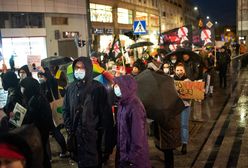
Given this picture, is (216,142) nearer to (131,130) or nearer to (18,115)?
(131,130)

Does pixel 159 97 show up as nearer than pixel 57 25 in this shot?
Yes

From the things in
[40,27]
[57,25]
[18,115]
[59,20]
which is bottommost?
[18,115]

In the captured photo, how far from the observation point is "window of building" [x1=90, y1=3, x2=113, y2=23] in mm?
36619

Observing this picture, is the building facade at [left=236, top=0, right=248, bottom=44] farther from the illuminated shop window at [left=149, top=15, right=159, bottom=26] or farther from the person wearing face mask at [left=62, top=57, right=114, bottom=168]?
the person wearing face mask at [left=62, top=57, right=114, bottom=168]

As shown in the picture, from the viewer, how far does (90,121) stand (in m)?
4.56

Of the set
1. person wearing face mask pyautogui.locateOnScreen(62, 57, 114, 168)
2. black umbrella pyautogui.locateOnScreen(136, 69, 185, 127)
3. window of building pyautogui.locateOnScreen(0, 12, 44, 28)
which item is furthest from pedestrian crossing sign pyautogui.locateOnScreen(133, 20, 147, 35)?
window of building pyautogui.locateOnScreen(0, 12, 44, 28)

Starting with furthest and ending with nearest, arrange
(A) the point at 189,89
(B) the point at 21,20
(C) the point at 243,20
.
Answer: (C) the point at 243,20 < (B) the point at 21,20 < (A) the point at 189,89

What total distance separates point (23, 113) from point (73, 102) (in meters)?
1.59

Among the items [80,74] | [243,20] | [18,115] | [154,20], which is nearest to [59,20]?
[18,115]

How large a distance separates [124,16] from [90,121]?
4102 centimetres

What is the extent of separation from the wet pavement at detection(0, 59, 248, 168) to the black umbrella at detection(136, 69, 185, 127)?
1.65 m

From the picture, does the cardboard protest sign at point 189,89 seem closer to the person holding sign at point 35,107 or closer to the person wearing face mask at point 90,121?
the person holding sign at point 35,107

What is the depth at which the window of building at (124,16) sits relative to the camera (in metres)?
43.2

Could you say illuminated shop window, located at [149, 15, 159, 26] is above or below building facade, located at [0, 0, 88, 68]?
above
